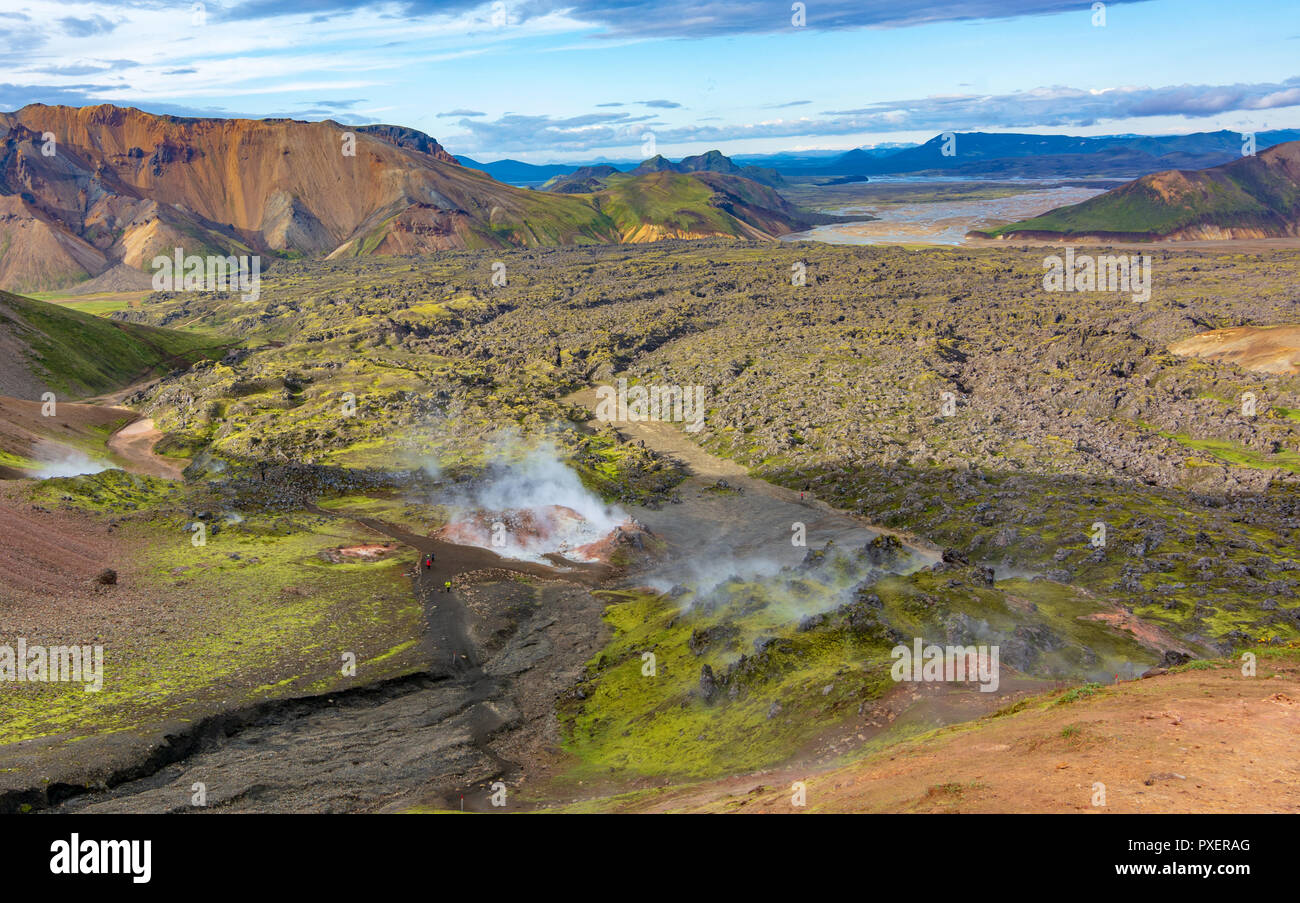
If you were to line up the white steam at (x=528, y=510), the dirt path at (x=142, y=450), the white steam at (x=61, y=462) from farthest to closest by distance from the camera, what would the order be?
the dirt path at (x=142, y=450)
the white steam at (x=61, y=462)
the white steam at (x=528, y=510)

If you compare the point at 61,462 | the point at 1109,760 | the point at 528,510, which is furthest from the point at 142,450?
the point at 1109,760

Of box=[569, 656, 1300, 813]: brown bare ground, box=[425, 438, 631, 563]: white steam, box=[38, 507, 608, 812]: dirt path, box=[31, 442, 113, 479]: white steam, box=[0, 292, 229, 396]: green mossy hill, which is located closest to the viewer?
box=[569, 656, 1300, 813]: brown bare ground

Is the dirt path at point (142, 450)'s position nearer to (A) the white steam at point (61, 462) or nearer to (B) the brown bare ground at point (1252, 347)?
(A) the white steam at point (61, 462)

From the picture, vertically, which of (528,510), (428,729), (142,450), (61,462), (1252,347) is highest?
(1252,347)

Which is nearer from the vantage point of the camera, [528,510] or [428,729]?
[428,729]

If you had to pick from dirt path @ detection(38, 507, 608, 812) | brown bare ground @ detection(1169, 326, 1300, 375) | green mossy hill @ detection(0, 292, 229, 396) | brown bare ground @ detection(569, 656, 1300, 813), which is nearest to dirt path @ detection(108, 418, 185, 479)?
green mossy hill @ detection(0, 292, 229, 396)

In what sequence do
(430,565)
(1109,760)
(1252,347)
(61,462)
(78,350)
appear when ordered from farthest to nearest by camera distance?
(78,350), (1252,347), (61,462), (430,565), (1109,760)

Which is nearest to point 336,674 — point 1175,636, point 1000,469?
point 1175,636

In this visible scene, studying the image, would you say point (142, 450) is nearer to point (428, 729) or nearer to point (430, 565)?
point (430, 565)

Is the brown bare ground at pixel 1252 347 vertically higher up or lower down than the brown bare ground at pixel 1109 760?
higher up

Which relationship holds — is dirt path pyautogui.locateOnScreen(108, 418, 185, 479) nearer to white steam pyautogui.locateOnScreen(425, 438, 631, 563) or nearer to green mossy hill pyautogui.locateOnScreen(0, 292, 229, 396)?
green mossy hill pyautogui.locateOnScreen(0, 292, 229, 396)

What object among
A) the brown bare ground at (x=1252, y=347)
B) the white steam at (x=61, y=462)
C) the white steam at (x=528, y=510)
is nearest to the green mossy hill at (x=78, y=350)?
the white steam at (x=61, y=462)

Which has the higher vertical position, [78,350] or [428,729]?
[78,350]
